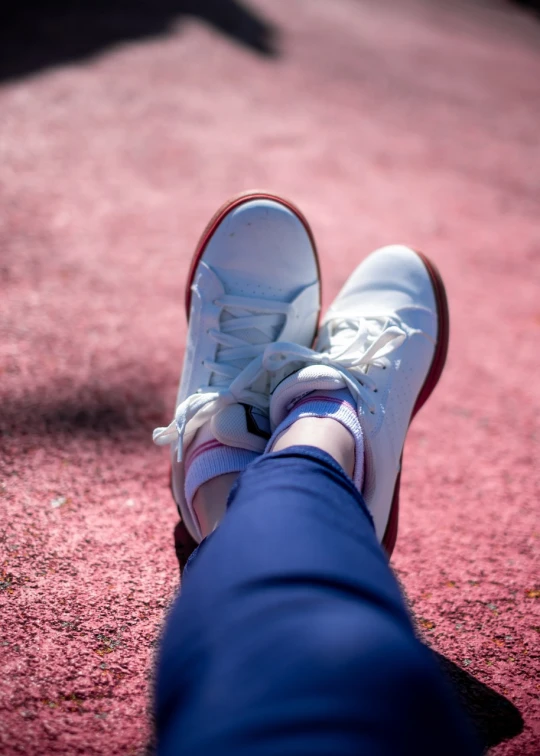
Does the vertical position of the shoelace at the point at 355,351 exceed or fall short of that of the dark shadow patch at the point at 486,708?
it exceeds it

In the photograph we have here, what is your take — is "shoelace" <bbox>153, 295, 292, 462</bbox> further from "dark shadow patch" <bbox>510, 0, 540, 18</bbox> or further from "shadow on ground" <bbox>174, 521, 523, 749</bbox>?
"dark shadow patch" <bbox>510, 0, 540, 18</bbox>

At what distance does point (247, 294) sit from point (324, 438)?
0.55m

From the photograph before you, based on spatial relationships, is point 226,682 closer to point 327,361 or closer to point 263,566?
point 263,566

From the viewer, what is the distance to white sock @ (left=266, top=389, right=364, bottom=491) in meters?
1.01

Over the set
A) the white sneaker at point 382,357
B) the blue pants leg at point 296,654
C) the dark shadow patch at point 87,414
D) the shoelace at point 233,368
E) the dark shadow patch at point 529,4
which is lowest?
the dark shadow patch at point 87,414

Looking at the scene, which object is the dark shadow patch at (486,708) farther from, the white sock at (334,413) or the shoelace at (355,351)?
the shoelace at (355,351)

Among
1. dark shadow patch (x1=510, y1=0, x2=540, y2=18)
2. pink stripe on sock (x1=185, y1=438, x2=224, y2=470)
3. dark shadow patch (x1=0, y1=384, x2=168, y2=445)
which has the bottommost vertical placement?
dark shadow patch (x1=0, y1=384, x2=168, y2=445)

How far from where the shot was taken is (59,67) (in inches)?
113

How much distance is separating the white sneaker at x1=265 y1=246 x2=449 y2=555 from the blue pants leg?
347 millimetres

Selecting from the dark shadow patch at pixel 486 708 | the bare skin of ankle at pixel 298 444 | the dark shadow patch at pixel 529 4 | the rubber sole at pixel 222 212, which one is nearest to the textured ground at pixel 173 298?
the dark shadow patch at pixel 486 708

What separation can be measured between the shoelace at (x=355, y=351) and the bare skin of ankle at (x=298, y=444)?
133 millimetres

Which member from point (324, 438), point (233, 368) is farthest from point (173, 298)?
point (324, 438)

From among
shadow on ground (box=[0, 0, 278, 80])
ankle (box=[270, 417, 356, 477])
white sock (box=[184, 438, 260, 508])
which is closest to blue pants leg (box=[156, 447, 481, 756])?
ankle (box=[270, 417, 356, 477])

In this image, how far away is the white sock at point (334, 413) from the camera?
1.01 metres
